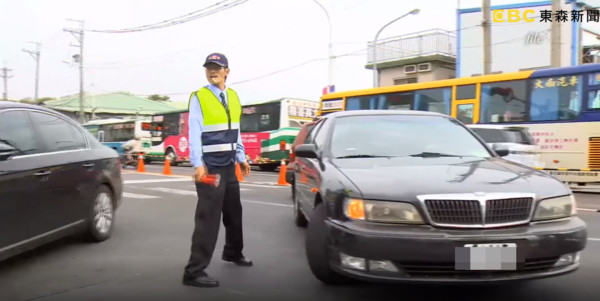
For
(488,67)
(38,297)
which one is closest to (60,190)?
(38,297)

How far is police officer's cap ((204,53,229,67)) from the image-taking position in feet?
13.5

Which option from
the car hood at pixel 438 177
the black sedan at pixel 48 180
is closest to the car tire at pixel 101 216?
the black sedan at pixel 48 180

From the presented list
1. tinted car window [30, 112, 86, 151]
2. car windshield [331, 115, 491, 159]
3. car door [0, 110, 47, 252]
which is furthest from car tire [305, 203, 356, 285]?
tinted car window [30, 112, 86, 151]

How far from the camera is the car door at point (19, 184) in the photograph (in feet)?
12.2

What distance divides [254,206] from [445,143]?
4.50 m

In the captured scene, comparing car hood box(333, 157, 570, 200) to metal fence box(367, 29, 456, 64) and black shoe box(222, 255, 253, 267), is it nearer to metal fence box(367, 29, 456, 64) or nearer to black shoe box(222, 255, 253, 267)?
black shoe box(222, 255, 253, 267)

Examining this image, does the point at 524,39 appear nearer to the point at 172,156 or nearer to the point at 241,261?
the point at 172,156

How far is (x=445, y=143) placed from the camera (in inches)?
175

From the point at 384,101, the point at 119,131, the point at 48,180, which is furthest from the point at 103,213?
the point at 119,131

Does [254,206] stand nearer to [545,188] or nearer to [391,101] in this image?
[545,188]

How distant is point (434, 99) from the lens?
14227 millimetres

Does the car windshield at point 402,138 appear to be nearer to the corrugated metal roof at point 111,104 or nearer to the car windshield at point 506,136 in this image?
the car windshield at point 506,136

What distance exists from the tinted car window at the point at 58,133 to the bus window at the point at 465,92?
431 inches

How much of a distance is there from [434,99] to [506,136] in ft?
12.7
